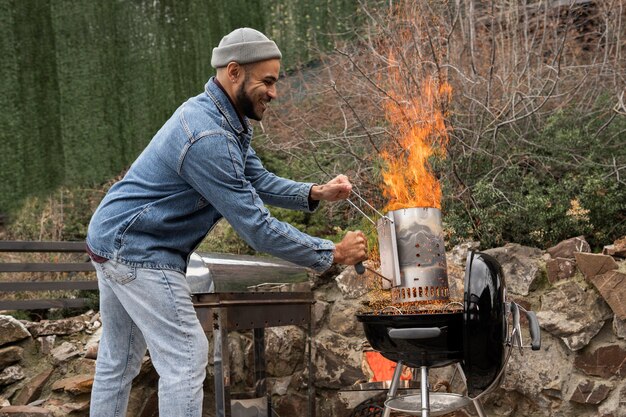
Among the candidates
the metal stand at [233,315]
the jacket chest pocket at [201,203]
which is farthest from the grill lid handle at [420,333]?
the jacket chest pocket at [201,203]

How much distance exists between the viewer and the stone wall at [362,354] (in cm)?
440

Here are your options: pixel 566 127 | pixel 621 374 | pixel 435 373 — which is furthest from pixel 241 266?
pixel 566 127

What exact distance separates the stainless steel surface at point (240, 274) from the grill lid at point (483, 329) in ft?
3.80

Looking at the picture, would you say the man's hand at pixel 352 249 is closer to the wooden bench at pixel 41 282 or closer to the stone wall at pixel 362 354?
the stone wall at pixel 362 354

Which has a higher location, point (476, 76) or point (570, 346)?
point (476, 76)

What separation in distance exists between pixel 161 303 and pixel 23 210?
7087 mm

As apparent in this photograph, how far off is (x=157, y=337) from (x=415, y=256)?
3.89 feet

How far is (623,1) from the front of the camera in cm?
661

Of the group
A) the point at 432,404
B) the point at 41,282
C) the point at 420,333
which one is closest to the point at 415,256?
the point at 420,333

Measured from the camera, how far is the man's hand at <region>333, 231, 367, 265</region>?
2.89 metres

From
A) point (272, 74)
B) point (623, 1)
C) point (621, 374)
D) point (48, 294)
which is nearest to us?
point (272, 74)

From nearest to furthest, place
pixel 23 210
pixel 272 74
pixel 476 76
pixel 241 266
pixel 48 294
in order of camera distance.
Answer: pixel 272 74 < pixel 241 266 < pixel 476 76 < pixel 48 294 < pixel 23 210

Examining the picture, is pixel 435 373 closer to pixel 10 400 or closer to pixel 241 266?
pixel 241 266

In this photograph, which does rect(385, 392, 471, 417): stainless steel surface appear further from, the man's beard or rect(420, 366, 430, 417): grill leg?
the man's beard
